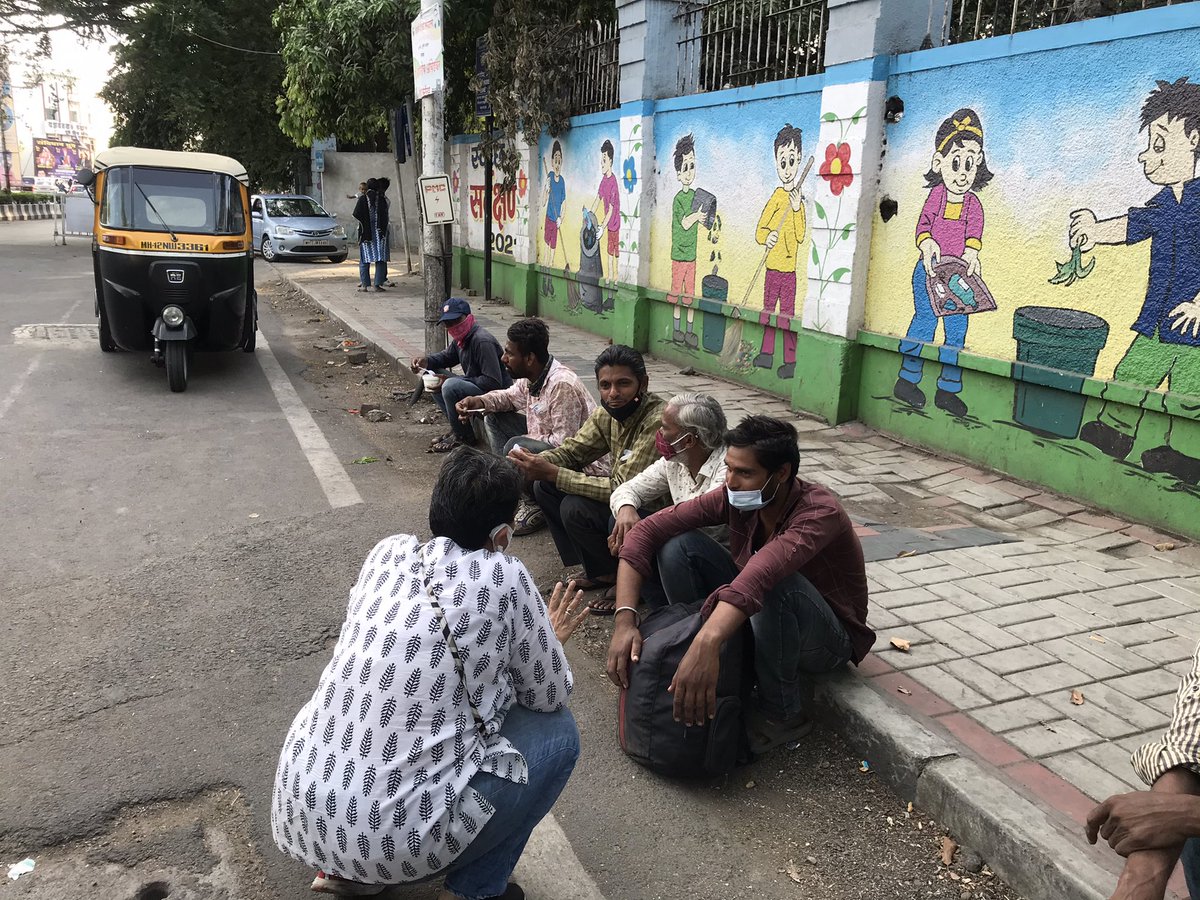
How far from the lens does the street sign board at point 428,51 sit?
7.73 meters

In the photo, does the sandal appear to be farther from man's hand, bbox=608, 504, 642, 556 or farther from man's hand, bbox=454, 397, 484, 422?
man's hand, bbox=454, 397, 484, 422

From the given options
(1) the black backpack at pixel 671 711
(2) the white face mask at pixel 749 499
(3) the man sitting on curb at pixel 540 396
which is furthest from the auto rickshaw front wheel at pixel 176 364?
(2) the white face mask at pixel 749 499

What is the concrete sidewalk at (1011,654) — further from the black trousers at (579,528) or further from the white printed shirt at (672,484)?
the black trousers at (579,528)

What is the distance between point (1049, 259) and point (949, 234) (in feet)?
2.86

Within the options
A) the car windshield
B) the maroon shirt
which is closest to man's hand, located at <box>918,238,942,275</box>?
the maroon shirt

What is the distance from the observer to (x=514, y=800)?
2.26 m

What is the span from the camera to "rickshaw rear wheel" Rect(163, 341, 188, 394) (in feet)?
27.3

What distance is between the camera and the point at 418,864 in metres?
2.16

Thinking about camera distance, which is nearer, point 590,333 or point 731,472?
point 731,472

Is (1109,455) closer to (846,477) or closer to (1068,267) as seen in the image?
(1068,267)

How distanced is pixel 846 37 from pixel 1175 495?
13.2ft

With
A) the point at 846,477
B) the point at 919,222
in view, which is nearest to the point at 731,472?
the point at 846,477

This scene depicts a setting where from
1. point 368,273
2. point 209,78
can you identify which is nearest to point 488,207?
point 368,273

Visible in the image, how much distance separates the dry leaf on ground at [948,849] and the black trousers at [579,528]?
6.32 ft
